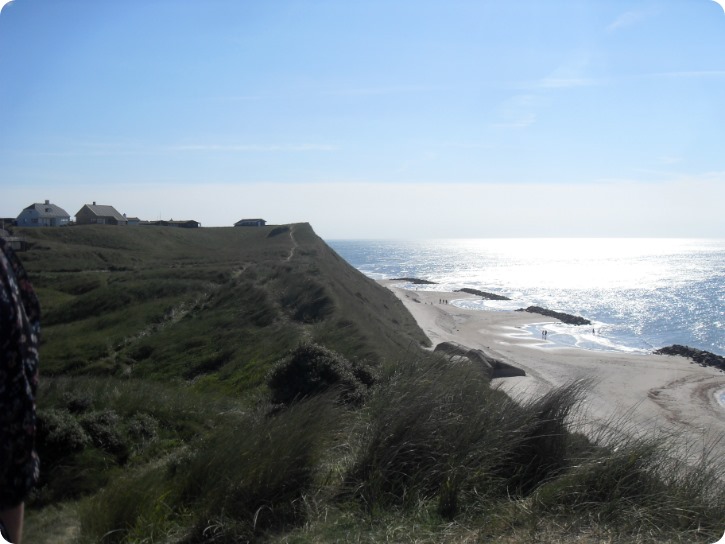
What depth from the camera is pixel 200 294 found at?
30438mm

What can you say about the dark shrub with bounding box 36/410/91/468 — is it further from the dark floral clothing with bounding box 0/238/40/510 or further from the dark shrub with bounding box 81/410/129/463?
the dark floral clothing with bounding box 0/238/40/510

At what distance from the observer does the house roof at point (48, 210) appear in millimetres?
74875

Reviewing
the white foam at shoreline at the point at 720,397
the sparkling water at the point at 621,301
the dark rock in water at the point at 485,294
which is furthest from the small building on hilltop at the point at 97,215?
the white foam at shoreline at the point at 720,397

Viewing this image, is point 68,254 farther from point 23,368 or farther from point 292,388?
point 23,368

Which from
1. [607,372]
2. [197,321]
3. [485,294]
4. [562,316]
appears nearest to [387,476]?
[197,321]

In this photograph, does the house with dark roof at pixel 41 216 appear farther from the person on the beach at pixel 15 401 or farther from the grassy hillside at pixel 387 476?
the person on the beach at pixel 15 401

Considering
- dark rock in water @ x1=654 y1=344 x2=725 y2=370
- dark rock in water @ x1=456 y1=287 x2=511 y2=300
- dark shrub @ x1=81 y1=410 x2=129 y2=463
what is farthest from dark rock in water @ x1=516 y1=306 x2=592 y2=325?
dark shrub @ x1=81 y1=410 x2=129 y2=463

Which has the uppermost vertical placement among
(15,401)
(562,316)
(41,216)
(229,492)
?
(41,216)

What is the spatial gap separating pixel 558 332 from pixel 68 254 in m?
40.7

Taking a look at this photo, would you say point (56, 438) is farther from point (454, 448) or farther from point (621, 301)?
point (621, 301)

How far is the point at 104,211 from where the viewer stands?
279 feet

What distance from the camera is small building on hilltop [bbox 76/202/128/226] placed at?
81750 millimetres

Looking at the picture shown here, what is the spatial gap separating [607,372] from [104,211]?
72.9 m

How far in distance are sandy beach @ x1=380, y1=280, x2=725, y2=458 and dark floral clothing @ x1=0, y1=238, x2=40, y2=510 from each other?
15122 mm
